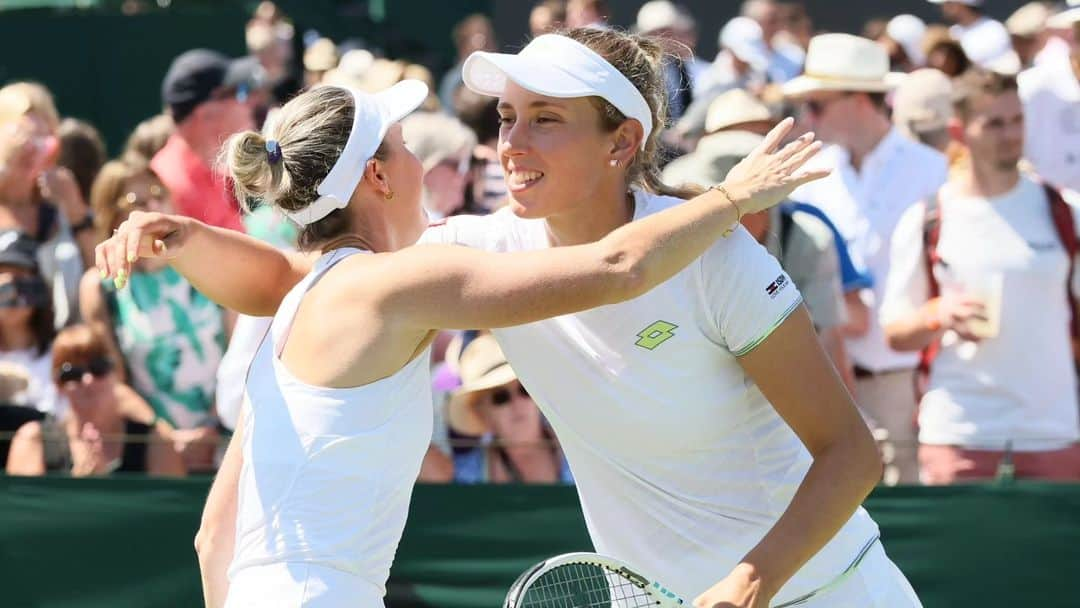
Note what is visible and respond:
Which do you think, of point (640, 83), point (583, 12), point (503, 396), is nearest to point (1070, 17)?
point (503, 396)

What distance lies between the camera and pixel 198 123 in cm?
732

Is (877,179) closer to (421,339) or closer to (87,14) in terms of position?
(421,339)

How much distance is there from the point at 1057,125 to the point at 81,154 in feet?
14.0

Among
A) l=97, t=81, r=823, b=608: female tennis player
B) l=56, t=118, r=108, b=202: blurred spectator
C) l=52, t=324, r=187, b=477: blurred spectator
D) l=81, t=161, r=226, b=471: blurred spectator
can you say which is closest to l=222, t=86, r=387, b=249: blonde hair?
l=97, t=81, r=823, b=608: female tennis player

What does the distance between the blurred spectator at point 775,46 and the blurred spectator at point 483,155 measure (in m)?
2.90

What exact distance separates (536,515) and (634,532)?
1923mm

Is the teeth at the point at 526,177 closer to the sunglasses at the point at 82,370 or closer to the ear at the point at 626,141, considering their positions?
the ear at the point at 626,141

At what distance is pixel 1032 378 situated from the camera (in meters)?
5.72

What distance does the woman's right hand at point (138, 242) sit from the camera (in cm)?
303

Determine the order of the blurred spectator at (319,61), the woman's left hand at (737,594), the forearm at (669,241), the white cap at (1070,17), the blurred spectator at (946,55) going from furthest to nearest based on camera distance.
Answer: the blurred spectator at (319,61)
the blurred spectator at (946,55)
the white cap at (1070,17)
the forearm at (669,241)
the woman's left hand at (737,594)

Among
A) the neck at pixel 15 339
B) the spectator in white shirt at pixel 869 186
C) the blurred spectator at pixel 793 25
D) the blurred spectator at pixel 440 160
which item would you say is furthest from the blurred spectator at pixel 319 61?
the neck at pixel 15 339

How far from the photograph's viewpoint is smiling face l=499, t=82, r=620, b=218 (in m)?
A: 3.12

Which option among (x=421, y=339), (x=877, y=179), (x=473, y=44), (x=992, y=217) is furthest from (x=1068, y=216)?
(x=473, y=44)

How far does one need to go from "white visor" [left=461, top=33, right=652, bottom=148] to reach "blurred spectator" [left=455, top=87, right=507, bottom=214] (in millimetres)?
3905
